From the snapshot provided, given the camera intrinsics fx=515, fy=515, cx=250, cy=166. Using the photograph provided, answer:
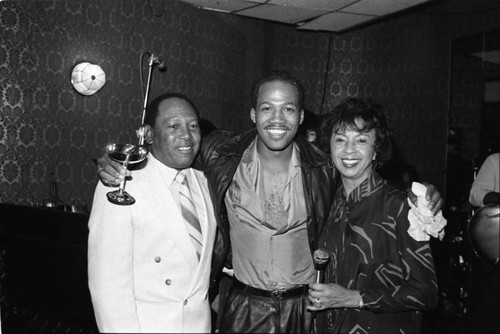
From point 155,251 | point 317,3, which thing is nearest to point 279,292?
point 155,251

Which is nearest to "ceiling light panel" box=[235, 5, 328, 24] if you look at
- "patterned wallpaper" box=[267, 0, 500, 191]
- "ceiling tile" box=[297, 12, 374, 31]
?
"ceiling tile" box=[297, 12, 374, 31]

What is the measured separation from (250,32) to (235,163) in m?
5.26

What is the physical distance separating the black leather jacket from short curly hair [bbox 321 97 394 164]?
33 cm

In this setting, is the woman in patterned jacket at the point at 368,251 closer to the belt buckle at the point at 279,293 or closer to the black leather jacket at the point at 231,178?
the black leather jacket at the point at 231,178

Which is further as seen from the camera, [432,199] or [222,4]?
[222,4]

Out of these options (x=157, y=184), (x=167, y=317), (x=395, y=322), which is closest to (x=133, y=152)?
(x=157, y=184)

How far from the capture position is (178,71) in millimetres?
6789

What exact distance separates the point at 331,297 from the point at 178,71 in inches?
201

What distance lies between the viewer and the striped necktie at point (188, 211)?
2.27m

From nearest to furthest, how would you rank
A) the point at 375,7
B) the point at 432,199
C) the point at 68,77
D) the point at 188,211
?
the point at 432,199 → the point at 188,211 → the point at 68,77 → the point at 375,7

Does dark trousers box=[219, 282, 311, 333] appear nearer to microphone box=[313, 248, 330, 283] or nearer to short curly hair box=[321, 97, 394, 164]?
microphone box=[313, 248, 330, 283]

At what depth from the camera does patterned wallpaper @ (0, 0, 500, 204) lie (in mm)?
5367

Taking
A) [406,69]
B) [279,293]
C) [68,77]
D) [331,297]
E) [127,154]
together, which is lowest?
[279,293]

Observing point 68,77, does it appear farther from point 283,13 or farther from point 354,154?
point 354,154
